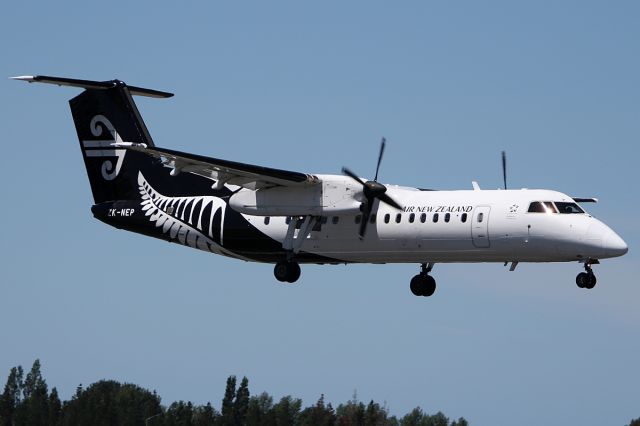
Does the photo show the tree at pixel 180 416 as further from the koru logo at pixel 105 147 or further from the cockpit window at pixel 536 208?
the cockpit window at pixel 536 208

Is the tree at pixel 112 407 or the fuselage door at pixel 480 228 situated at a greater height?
the tree at pixel 112 407

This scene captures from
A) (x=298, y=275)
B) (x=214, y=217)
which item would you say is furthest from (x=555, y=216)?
(x=214, y=217)

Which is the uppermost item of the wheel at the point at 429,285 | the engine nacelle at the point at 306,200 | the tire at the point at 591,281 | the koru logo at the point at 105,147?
the koru logo at the point at 105,147

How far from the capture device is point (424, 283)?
3656cm

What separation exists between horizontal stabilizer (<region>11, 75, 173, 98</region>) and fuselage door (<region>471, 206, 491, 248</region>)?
516 inches

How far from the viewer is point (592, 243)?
31938 millimetres

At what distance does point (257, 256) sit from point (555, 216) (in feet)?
29.7

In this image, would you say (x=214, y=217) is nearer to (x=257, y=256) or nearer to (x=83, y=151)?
(x=257, y=256)

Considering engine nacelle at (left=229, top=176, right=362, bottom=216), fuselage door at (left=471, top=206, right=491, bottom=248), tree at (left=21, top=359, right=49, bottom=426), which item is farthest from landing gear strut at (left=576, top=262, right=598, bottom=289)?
tree at (left=21, top=359, right=49, bottom=426)

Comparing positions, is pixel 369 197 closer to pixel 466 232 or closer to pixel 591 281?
pixel 466 232

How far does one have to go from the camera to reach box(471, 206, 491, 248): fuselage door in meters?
33.0

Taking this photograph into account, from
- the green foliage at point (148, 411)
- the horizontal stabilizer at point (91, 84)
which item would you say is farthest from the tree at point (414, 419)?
the horizontal stabilizer at point (91, 84)

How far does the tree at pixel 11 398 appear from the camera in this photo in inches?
3086

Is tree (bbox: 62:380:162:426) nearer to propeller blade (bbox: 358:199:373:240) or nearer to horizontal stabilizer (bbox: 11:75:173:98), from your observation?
horizontal stabilizer (bbox: 11:75:173:98)
